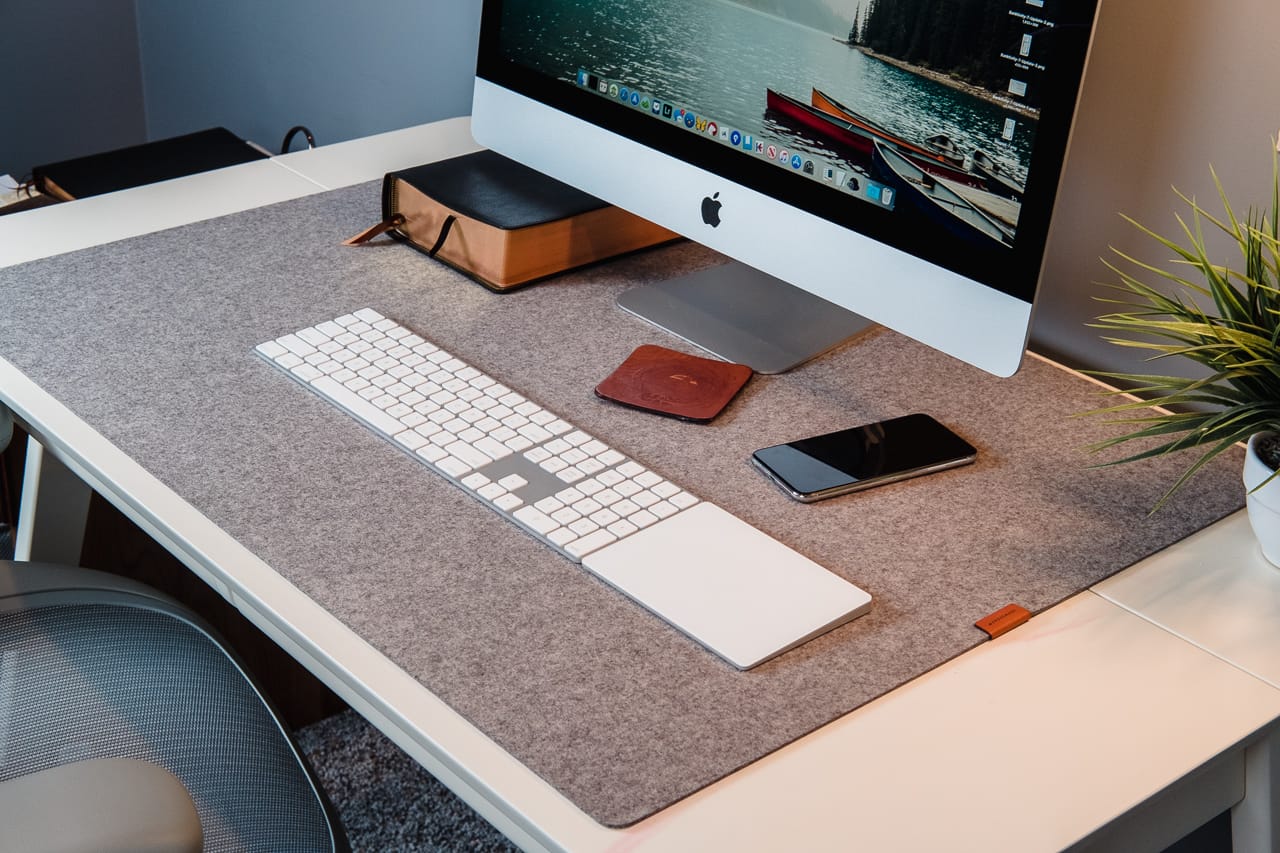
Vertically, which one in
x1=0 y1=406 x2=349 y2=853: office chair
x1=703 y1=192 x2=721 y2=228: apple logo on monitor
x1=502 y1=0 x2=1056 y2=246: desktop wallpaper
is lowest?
x1=0 y1=406 x2=349 y2=853: office chair

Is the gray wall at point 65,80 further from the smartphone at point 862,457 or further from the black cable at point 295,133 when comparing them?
the smartphone at point 862,457

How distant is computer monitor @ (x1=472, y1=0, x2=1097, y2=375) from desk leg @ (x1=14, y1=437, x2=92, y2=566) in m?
0.47

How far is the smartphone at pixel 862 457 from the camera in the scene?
0.83 metres

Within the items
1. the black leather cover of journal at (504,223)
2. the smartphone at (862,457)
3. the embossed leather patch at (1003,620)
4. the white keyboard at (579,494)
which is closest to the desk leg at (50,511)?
the white keyboard at (579,494)

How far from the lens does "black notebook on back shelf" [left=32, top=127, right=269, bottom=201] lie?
58.1 inches

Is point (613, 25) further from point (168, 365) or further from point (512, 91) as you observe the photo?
point (168, 365)

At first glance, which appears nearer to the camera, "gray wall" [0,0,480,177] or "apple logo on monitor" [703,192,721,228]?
"apple logo on monitor" [703,192,721,228]

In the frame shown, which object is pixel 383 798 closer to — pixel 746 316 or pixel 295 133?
pixel 746 316

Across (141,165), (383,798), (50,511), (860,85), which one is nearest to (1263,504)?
→ (860,85)

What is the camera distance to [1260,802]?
2.38 ft

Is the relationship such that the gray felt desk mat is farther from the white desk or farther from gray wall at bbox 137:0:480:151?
gray wall at bbox 137:0:480:151

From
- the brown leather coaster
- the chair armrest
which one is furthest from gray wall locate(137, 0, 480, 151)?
the chair armrest

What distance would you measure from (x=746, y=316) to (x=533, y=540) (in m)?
0.35

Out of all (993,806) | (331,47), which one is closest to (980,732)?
(993,806)
